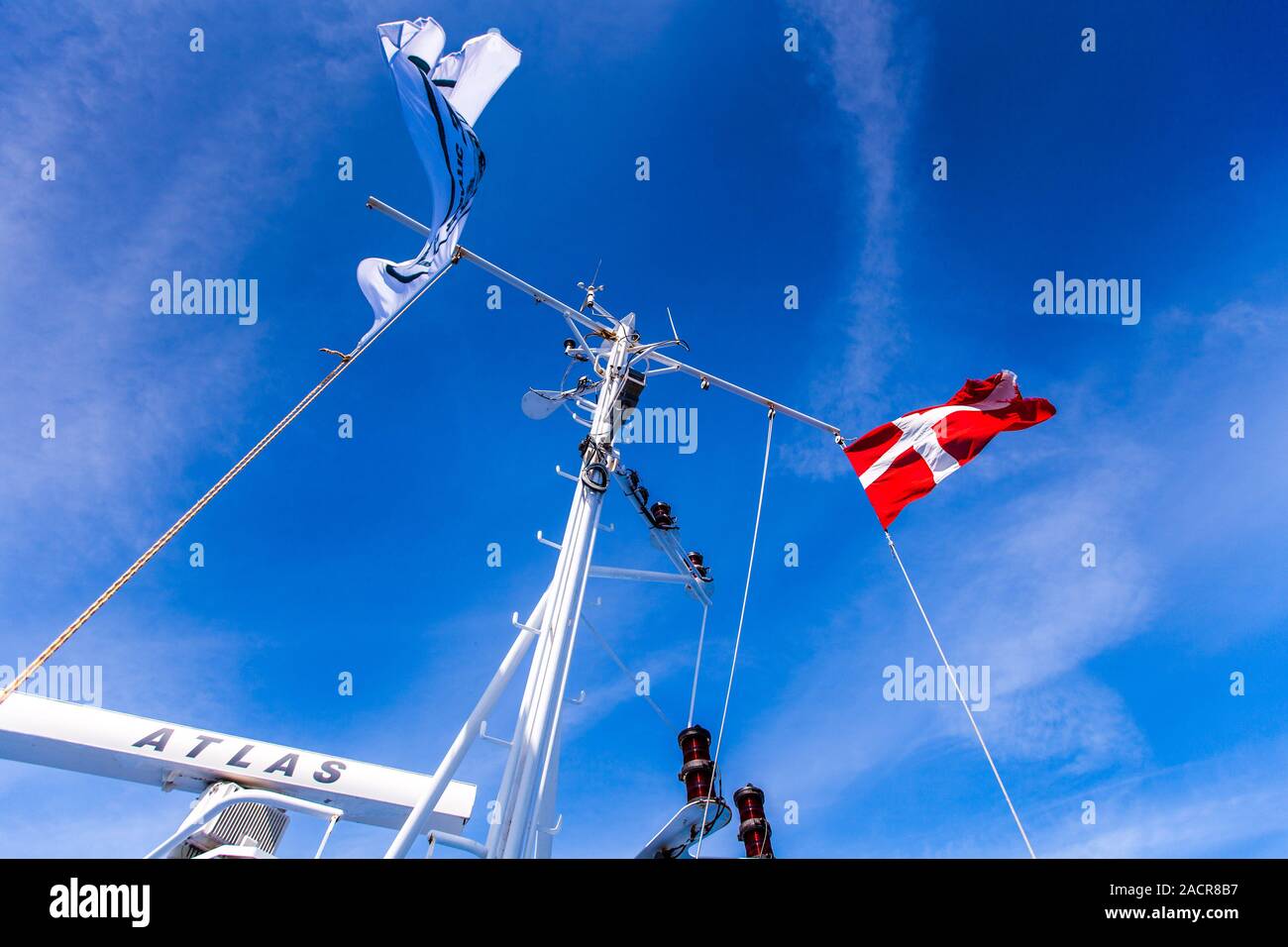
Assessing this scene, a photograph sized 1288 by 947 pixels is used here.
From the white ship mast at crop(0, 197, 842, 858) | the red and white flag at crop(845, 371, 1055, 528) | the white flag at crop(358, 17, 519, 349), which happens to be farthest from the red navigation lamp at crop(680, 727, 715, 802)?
the white flag at crop(358, 17, 519, 349)

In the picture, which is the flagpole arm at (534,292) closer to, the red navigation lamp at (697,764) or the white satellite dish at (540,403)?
the white satellite dish at (540,403)

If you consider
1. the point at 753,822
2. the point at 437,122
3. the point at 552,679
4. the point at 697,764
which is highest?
the point at 437,122

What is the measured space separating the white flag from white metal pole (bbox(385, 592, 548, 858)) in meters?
3.52

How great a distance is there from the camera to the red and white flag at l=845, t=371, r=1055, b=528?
9.41 m

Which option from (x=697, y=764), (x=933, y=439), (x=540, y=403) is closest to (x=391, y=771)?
(x=697, y=764)

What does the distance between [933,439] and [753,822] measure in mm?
5935

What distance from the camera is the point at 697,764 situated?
23.2 feet

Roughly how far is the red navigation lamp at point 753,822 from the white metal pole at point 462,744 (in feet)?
9.11

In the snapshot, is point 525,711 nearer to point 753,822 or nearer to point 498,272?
point 753,822

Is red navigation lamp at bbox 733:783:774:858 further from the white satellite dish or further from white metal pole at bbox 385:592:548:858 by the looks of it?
the white satellite dish
